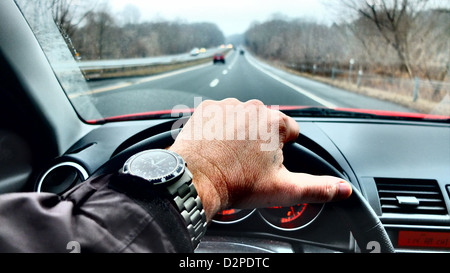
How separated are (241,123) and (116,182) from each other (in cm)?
61

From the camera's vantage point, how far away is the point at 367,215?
150 centimetres

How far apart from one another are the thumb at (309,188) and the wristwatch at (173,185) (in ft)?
1.20

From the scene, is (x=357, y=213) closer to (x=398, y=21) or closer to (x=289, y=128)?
(x=289, y=128)

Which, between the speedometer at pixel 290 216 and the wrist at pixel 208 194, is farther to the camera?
the speedometer at pixel 290 216

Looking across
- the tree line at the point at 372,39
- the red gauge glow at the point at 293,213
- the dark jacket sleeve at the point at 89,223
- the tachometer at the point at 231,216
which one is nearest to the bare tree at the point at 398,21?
the tree line at the point at 372,39

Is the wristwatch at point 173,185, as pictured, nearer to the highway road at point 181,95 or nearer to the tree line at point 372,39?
the highway road at point 181,95

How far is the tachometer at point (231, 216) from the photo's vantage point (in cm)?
219

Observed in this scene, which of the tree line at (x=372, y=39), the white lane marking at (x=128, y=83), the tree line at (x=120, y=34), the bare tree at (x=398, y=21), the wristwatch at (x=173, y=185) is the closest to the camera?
the wristwatch at (x=173, y=185)

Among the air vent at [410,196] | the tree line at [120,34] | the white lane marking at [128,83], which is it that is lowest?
the air vent at [410,196]

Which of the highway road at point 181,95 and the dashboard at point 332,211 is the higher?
the highway road at point 181,95

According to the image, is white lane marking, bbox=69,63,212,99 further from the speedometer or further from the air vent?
the air vent

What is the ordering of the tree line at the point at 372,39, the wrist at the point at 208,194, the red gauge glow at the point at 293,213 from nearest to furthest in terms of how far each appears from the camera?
the wrist at the point at 208,194 → the red gauge glow at the point at 293,213 → the tree line at the point at 372,39

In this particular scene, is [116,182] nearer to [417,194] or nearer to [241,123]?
[241,123]

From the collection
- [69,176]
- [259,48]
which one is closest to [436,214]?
[69,176]
